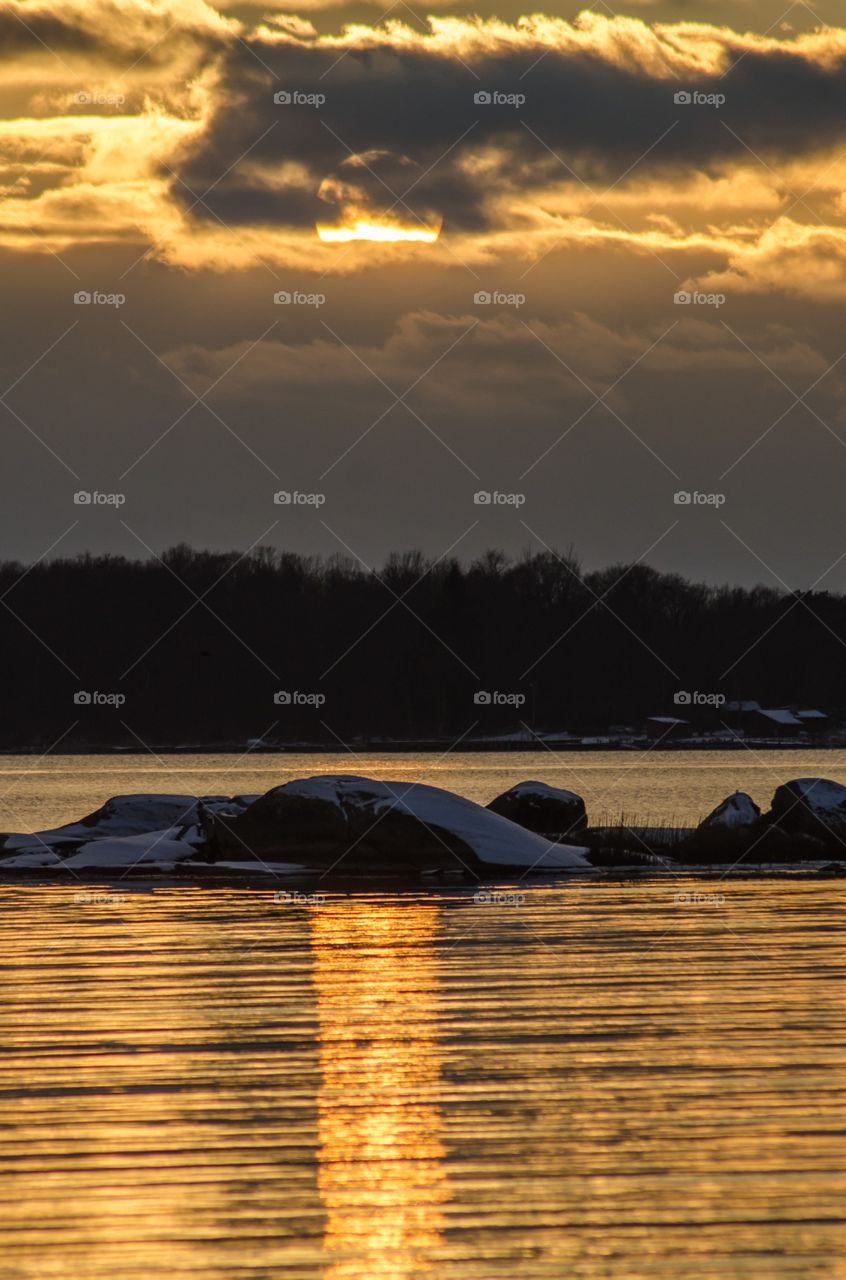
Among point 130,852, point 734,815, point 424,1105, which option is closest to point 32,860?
point 130,852

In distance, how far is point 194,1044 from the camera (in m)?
11.7

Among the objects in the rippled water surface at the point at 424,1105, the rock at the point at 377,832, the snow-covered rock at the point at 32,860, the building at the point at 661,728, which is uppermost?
the building at the point at 661,728

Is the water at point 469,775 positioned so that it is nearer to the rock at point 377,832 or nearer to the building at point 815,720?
the rock at point 377,832

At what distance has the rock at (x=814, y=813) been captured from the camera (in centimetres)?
2948

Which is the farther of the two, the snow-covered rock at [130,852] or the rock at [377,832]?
the snow-covered rock at [130,852]

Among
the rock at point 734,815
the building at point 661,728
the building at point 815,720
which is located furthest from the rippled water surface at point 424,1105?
the building at point 815,720

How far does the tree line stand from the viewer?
108 meters

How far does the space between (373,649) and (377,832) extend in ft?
295

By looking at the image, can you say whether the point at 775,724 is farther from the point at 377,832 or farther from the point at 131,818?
the point at 377,832

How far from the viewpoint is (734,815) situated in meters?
29.6

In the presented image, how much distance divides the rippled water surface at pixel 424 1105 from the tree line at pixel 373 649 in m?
89.1

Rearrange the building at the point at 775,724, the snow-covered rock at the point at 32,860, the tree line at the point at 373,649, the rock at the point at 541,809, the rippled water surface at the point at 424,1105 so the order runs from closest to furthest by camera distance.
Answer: the rippled water surface at the point at 424,1105, the snow-covered rock at the point at 32,860, the rock at the point at 541,809, the tree line at the point at 373,649, the building at the point at 775,724

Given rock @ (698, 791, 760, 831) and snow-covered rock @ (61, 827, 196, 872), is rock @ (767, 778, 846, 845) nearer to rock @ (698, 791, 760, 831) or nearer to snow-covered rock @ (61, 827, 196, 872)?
rock @ (698, 791, 760, 831)

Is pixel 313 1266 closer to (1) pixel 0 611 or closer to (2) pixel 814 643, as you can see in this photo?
(1) pixel 0 611
